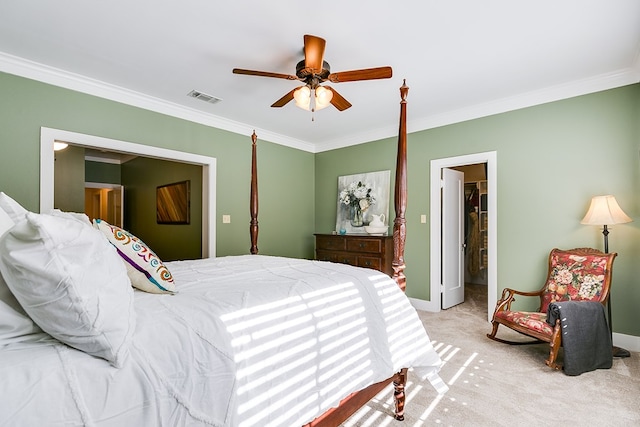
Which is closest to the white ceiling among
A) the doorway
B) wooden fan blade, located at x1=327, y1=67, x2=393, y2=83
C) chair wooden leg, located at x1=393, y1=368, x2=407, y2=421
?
wooden fan blade, located at x1=327, y1=67, x2=393, y2=83

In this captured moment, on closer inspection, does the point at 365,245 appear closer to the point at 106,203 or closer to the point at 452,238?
the point at 452,238

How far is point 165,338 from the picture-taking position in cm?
97

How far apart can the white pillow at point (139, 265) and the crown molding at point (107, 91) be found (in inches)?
93.1

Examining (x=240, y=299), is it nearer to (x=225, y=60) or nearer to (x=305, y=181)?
(x=225, y=60)

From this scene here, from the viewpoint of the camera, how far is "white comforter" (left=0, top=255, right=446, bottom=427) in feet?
2.49

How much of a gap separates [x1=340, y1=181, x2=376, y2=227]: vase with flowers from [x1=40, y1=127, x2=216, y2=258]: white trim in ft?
6.41

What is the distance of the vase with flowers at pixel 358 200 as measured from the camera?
4668 mm

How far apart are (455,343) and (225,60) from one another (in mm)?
3364

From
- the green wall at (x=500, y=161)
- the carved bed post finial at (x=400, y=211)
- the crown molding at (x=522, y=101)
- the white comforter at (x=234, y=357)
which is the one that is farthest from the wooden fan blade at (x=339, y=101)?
the crown molding at (x=522, y=101)

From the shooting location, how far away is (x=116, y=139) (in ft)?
10.6

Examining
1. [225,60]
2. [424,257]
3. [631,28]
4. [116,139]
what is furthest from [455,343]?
[116,139]

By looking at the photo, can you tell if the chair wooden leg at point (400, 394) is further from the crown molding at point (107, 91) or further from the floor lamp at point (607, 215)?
the crown molding at point (107, 91)

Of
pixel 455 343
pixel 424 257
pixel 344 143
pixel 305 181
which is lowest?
pixel 455 343

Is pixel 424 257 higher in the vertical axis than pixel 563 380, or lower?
higher
